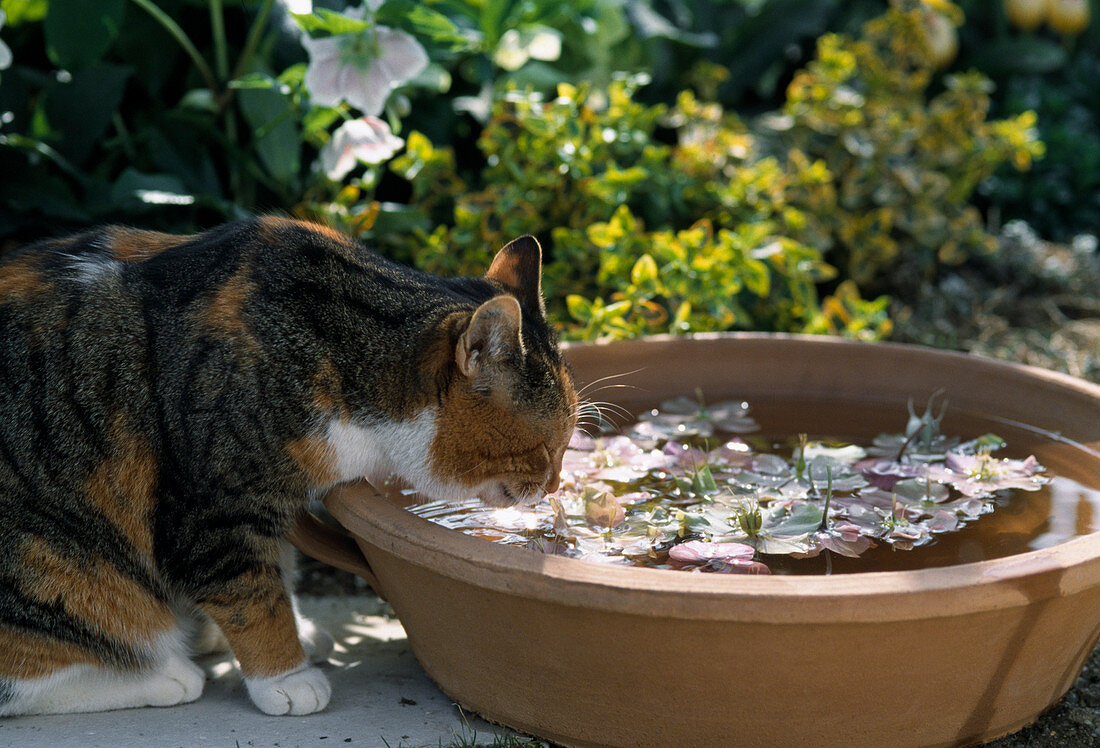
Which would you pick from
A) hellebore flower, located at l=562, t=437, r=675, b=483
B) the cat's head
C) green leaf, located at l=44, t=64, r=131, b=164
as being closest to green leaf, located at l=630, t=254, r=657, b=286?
hellebore flower, located at l=562, t=437, r=675, b=483

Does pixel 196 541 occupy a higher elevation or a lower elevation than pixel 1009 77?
lower

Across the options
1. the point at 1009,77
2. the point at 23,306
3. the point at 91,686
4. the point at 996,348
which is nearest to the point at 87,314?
the point at 23,306

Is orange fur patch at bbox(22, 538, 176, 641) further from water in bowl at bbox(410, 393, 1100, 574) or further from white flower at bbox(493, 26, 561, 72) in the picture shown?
white flower at bbox(493, 26, 561, 72)

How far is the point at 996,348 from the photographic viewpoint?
4.42m

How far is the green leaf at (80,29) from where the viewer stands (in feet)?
10.7

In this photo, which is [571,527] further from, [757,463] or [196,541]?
[196,541]

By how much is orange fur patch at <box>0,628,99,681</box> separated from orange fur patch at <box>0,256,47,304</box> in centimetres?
73

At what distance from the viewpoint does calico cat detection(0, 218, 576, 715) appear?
2160 millimetres

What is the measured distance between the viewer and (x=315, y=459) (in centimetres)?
219

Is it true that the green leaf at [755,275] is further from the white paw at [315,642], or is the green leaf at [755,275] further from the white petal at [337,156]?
the white paw at [315,642]

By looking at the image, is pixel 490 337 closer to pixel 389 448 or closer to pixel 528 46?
pixel 389 448

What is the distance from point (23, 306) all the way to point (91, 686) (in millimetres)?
870

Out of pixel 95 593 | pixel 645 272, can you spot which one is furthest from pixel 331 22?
pixel 95 593

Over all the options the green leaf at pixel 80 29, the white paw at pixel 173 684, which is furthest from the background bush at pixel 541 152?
the white paw at pixel 173 684
